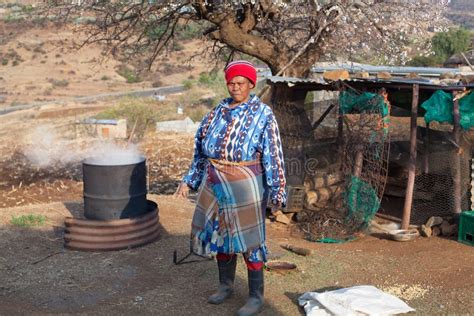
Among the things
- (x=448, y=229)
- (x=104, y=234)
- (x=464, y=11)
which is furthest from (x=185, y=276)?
(x=464, y=11)

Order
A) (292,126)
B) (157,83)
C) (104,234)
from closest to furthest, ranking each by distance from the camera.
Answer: (104,234) → (292,126) → (157,83)

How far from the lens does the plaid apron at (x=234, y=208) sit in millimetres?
4238

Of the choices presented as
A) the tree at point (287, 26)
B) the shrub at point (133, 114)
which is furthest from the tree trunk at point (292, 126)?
the shrub at point (133, 114)

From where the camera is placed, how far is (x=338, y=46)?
9.96m

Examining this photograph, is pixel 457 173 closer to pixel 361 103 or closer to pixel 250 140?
pixel 361 103

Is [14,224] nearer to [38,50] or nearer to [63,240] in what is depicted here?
[63,240]

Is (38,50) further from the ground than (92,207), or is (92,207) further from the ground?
(38,50)

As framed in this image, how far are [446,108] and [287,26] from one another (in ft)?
14.3

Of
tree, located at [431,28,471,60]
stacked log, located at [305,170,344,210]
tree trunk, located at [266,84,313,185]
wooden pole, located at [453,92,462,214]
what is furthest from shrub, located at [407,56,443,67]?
wooden pole, located at [453,92,462,214]

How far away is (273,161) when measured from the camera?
4207 millimetres

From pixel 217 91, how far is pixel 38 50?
91.4ft

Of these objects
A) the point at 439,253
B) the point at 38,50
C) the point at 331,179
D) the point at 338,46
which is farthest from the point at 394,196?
the point at 38,50

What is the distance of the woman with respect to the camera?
4180mm

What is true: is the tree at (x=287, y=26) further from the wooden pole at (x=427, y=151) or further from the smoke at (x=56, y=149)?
the smoke at (x=56, y=149)
